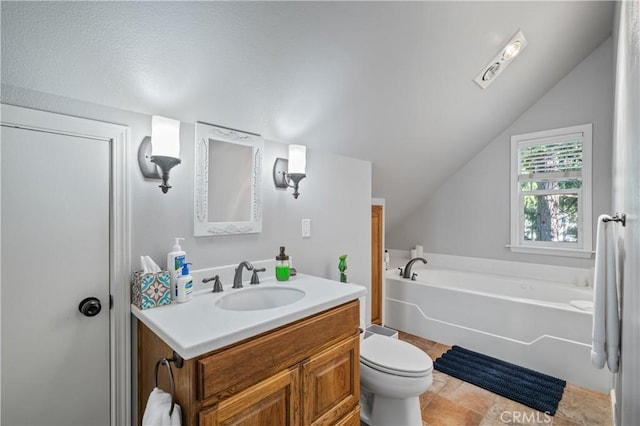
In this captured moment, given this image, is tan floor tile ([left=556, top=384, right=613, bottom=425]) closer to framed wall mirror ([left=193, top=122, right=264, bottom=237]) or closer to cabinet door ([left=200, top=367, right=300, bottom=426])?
cabinet door ([left=200, top=367, right=300, bottom=426])

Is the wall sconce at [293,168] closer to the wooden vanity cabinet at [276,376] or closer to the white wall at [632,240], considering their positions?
the wooden vanity cabinet at [276,376]

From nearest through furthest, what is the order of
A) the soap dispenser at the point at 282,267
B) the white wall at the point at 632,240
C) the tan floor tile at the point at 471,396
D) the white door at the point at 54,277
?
1. the white wall at the point at 632,240
2. the white door at the point at 54,277
3. the soap dispenser at the point at 282,267
4. the tan floor tile at the point at 471,396

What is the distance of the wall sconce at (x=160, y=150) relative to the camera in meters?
1.19

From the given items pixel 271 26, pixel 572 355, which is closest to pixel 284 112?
pixel 271 26

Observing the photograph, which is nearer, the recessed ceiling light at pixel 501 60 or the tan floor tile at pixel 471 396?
the tan floor tile at pixel 471 396

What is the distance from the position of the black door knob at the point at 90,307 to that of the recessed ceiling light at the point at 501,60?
104 inches

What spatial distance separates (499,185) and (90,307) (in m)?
3.57

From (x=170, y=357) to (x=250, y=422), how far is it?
35cm

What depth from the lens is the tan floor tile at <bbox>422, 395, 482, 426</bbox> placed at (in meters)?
1.74

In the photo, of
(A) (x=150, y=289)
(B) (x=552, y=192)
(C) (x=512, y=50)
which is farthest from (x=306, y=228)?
(B) (x=552, y=192)

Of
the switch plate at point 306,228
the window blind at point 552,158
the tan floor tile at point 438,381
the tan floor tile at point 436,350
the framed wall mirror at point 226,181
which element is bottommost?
the tan floor tile at point 438,381

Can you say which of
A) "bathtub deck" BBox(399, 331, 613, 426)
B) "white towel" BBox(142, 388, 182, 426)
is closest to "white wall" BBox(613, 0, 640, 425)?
"bathtub deck" BBox(399, 331, 613, 426)

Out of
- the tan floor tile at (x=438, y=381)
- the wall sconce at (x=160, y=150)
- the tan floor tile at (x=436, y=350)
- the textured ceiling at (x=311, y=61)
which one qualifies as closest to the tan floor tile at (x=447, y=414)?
the tan floor tile at (x=438, y=381)

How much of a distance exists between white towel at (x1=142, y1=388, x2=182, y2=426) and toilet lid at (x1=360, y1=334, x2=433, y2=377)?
3.35ft
